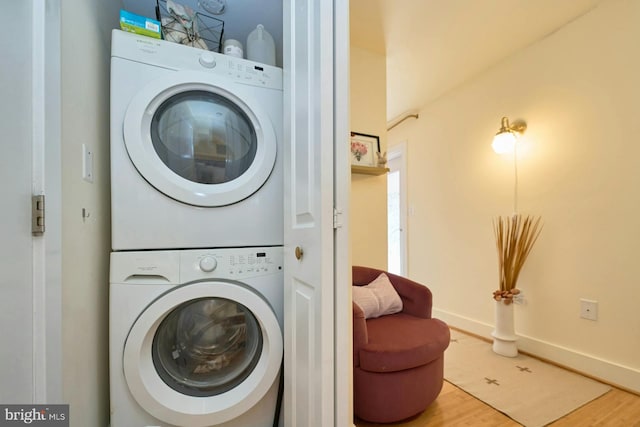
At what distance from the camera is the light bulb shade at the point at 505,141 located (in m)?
2.04

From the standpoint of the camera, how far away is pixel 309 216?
79cm

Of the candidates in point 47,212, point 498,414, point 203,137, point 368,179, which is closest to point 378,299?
point 498,414

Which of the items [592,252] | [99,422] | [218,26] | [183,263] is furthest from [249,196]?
[592,252]

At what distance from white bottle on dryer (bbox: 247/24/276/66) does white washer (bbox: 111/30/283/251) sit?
28 cm

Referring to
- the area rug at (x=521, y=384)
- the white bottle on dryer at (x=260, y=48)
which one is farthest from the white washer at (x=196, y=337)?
the area rug at (x=521, y=384)

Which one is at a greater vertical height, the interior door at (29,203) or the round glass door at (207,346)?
the interior door at (29,203)

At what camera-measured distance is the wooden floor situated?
124 cm

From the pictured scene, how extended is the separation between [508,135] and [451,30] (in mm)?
897

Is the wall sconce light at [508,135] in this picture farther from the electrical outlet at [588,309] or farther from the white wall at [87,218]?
the white wall at [87,218]

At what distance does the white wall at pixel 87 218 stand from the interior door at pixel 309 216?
2.10 feet

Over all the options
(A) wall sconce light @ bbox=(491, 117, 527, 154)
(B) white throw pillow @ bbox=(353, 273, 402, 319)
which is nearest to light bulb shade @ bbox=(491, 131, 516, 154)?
(A) wall sconce light @ bbox=(491, 117, 527, 154)

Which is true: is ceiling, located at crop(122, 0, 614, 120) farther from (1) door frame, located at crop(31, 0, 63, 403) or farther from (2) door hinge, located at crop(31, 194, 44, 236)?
(2) door hinge, located at crop(31, 194, 44, 236)

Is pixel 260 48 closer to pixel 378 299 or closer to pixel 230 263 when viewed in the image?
pixel 230 263

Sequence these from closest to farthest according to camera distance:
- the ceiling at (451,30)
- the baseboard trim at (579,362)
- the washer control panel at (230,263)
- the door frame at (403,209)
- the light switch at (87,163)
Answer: the light switch at (87,163), the washer control panel at (230,263), the baseboard trim at (579,362), the ceiling at (451,30), the door frame at (403,209)
